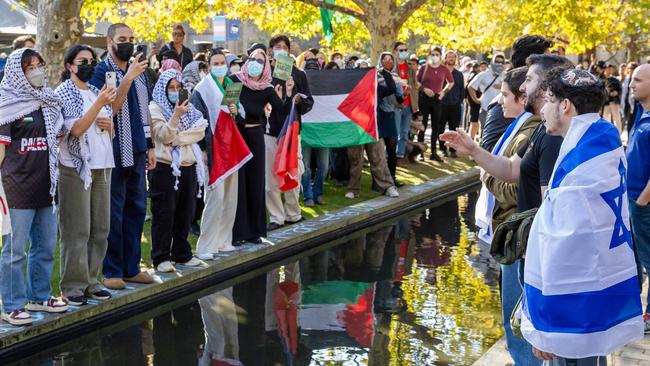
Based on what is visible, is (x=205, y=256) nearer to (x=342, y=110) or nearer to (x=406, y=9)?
(x=342, y=110)

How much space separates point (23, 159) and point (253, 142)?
3594mm

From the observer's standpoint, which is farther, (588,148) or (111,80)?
(111,80)

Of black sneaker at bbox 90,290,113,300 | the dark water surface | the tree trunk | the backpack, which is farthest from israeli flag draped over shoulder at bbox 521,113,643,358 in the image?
the tree trunk

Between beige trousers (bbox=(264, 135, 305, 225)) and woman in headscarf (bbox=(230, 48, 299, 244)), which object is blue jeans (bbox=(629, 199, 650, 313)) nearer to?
woman in headscarf (bbox=(230, 48, 299, 244))

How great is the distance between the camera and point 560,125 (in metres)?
4.38

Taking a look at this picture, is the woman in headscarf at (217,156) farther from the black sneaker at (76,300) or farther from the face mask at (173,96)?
the black sneaker at (76,300)

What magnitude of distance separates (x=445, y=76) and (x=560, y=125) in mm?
14628

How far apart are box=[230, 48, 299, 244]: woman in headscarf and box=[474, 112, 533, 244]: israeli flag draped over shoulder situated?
4.86 meters

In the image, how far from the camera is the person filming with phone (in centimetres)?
797

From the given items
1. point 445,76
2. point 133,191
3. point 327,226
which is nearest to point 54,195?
point 133,191

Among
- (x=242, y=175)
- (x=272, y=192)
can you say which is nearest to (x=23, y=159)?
(x=242, y=175)

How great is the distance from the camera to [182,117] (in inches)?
356

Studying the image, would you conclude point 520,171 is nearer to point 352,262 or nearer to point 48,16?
point 352,262

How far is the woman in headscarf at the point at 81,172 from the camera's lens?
7.55m
